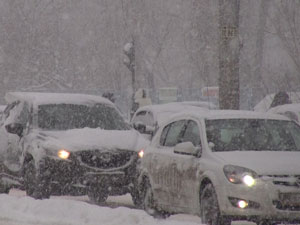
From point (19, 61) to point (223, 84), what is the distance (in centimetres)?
4408

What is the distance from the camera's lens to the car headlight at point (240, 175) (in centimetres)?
1038

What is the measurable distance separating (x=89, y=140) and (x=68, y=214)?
2.59 metres

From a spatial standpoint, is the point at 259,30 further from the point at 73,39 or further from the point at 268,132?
the point at 268,132

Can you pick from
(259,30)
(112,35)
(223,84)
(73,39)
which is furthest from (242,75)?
(223,84)

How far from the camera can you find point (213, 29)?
160 ft

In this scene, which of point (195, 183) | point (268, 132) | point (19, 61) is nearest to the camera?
point (195, 183)

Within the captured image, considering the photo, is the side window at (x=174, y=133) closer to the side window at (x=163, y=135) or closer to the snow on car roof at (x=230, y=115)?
the side window at (x=163, y=135)

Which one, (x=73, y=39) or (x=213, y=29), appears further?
(x=73, y=39)

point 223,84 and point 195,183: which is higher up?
point 223,84

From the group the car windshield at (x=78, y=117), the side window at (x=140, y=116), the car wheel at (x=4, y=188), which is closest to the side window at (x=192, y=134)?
the car windshield at (x=78, y=117)

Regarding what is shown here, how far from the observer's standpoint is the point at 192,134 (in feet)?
39.3

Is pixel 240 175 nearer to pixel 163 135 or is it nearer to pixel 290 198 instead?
pixel 290 198

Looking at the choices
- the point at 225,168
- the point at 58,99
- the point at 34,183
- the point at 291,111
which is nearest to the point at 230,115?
→ the point at 225,168

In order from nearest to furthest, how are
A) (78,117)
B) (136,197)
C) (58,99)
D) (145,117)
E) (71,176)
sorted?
(71,176)
(136,197)
(78,117)
(58,99)
(145,117)
